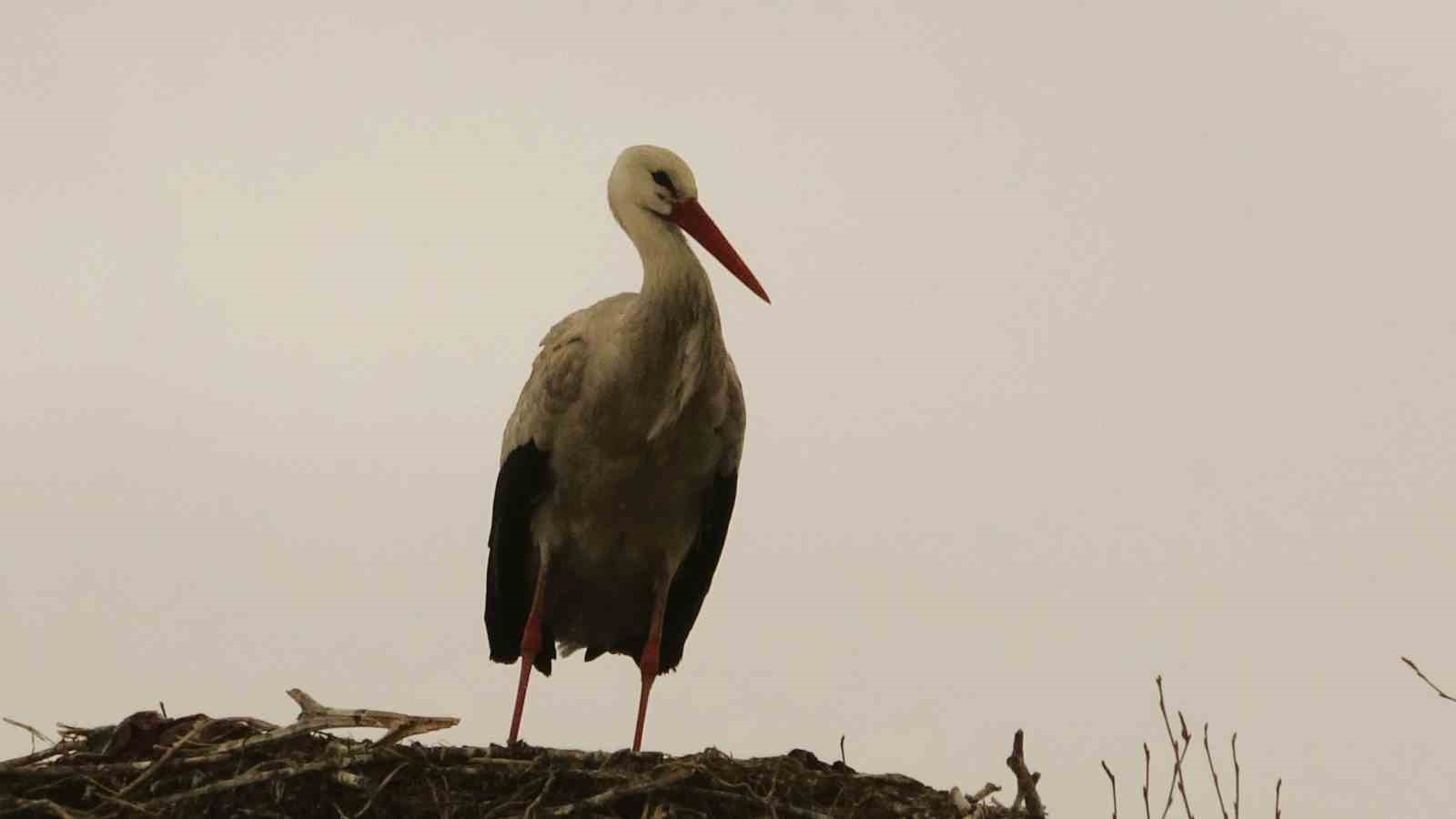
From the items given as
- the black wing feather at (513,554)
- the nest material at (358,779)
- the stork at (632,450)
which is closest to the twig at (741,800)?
the nest material at (358,779)

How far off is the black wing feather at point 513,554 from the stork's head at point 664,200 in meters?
0.79

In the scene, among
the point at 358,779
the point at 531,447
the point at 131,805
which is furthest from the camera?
the point at 531,447

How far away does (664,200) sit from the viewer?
677cm

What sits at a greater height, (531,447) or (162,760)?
(531,447)

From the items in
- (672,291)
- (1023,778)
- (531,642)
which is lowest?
(1023,778)

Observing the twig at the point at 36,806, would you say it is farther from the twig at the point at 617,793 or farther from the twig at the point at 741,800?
the twig at the point at 741,800

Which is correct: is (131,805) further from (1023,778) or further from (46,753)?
(1023,778)

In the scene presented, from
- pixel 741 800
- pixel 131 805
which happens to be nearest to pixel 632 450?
pixel 741 800

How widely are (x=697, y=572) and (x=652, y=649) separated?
30 centimetres

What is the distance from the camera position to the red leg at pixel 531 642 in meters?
7.01

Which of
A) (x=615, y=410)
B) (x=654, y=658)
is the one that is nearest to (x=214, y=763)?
(x=615, y=410)

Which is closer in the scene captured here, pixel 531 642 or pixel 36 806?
pixel 36 806

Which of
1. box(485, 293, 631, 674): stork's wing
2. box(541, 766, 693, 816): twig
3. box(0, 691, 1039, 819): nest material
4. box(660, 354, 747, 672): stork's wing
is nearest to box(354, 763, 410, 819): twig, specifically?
box(0, 691, 1039, 819): nest material

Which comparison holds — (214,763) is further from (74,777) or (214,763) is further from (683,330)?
(683,330)
